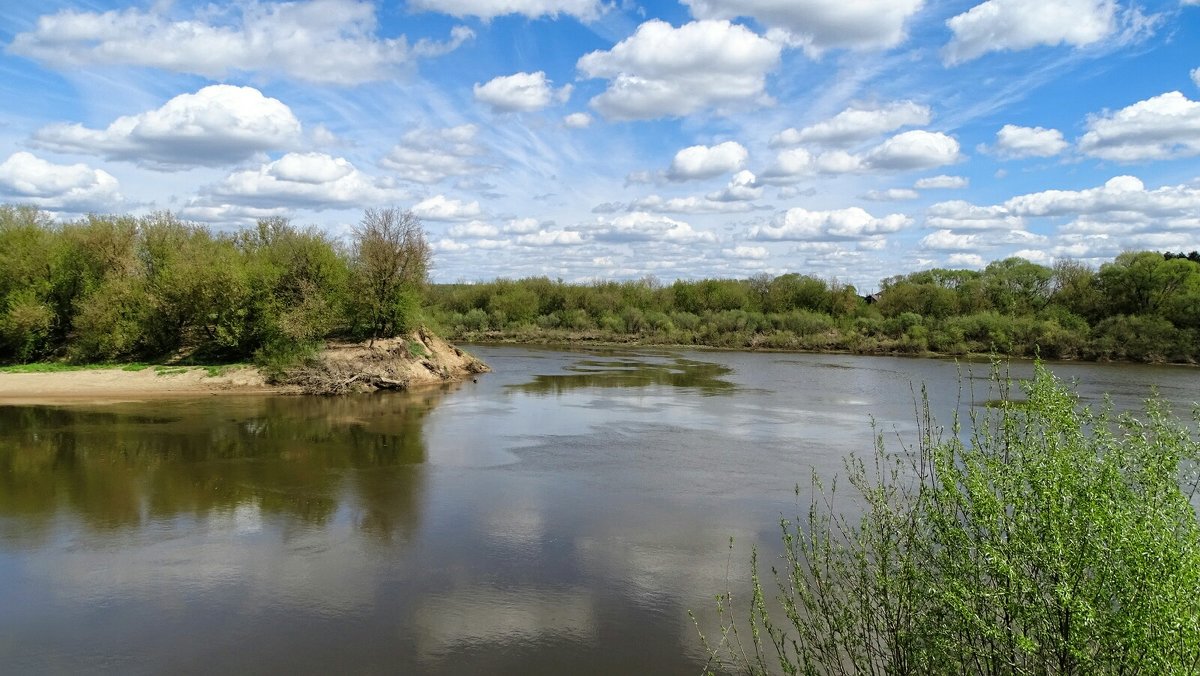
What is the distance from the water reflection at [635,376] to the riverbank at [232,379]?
605cm

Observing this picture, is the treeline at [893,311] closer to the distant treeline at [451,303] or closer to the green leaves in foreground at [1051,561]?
the distant treeline at [451,303]

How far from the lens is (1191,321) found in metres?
51.0

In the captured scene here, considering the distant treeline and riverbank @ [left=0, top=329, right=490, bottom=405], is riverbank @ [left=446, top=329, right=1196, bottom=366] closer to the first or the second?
the distant treeline

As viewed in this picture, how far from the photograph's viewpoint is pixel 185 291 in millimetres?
31859

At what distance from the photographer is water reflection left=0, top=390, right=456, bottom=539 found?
13891 millimetres

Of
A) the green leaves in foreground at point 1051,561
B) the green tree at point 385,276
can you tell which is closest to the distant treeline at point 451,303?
the green tree at point 385,276

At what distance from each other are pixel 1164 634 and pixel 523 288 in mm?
81885

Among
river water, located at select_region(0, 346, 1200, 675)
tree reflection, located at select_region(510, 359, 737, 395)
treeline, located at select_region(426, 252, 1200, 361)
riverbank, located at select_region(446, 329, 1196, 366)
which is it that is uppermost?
treeline, located at select_region(426, 252, 1200, 361)

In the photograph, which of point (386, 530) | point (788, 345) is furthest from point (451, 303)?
point (386, 530)

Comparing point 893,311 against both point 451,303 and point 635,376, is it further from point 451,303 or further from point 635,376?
point 451,303

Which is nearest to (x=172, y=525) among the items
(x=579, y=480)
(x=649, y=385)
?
(x=579, y=480)

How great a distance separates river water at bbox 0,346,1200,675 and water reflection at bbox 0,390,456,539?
0.09 meters

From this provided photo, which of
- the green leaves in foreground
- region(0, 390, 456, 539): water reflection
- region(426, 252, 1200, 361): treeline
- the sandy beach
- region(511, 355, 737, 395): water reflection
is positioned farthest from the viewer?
region(426, 252, 1200, 361): treeline

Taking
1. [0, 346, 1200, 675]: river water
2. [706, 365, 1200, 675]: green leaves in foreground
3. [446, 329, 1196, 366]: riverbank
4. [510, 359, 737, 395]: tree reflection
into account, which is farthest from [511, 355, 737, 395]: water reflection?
[706, 365, 1200, 675]: green leaves in foreground
